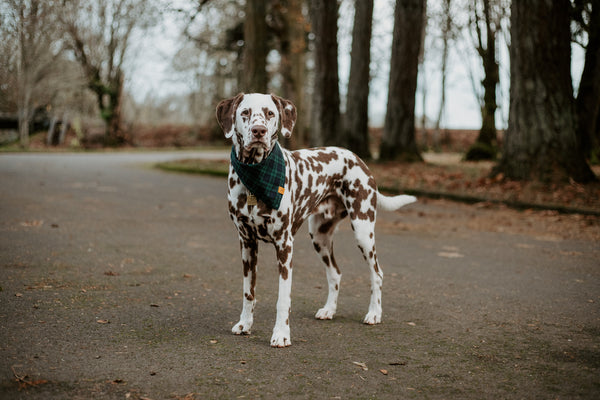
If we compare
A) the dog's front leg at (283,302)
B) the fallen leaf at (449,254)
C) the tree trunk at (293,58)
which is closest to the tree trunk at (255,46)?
the tree trunk at (293,58)

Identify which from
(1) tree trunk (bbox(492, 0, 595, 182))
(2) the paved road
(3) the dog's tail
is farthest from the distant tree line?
(3) the dog's tail

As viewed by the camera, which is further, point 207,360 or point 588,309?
point 588,309

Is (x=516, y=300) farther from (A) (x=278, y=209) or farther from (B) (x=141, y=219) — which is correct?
(B) (x=141, y=219)

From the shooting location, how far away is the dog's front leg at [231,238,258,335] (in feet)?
16.1

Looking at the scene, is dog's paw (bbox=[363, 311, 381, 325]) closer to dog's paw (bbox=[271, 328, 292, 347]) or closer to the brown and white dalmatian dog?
the brown and white dalmatian dog

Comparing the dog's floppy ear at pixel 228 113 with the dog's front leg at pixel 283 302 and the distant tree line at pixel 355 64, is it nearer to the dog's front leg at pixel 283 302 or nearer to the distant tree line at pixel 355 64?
the dog's front leg at pixel 283 302

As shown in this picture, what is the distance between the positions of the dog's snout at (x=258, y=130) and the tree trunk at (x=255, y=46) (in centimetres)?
1696

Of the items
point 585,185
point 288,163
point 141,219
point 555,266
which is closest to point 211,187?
point 141,219

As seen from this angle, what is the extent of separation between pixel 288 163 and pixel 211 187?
11065 millimetres

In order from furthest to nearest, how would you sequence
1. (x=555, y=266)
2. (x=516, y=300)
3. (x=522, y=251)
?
(x=522, y=251)
(x=555, y=266)
(x=516, y=300)

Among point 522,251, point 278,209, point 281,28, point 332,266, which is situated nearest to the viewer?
point 278,209

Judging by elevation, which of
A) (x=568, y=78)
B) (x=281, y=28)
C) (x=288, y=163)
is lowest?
(x=288, y=163)

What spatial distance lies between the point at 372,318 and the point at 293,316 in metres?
0.72

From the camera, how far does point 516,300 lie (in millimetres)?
6109
